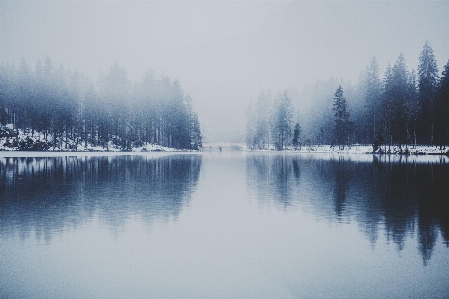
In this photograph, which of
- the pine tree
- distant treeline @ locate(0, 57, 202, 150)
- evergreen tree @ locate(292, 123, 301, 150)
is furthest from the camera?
evergreen tree @ locate(292, 123, 301, 150)

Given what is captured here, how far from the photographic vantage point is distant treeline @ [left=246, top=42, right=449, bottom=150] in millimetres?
79000

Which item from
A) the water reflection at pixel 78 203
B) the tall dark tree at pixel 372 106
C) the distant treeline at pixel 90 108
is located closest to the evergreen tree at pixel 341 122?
the tall dark tree at pixel 372 106

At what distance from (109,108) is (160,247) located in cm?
9394

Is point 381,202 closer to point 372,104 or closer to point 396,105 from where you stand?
point 396,105

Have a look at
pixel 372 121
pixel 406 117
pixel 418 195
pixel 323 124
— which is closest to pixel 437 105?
pixel 406 117

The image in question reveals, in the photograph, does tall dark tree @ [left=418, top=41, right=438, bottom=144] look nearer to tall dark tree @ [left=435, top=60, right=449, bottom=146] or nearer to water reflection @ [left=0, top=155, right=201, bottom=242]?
tall dark tree @ [left=435, top=60, right=449, bottom=146]

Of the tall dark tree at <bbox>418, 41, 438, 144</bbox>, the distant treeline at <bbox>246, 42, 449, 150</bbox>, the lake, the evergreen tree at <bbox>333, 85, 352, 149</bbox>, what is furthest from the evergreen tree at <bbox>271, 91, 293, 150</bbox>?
the lake

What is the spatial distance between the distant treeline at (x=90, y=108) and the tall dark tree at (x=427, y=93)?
6349cm

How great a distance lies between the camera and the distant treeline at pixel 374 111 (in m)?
79.0

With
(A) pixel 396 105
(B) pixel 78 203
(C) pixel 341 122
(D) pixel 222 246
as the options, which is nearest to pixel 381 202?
(D) pixel 222 246

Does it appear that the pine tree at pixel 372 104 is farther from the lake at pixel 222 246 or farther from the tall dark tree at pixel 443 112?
the lake at pixel 222 246

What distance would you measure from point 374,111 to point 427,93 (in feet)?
47.5

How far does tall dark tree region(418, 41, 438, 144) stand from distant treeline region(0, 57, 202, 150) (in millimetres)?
63487

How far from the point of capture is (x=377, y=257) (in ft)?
32.9
